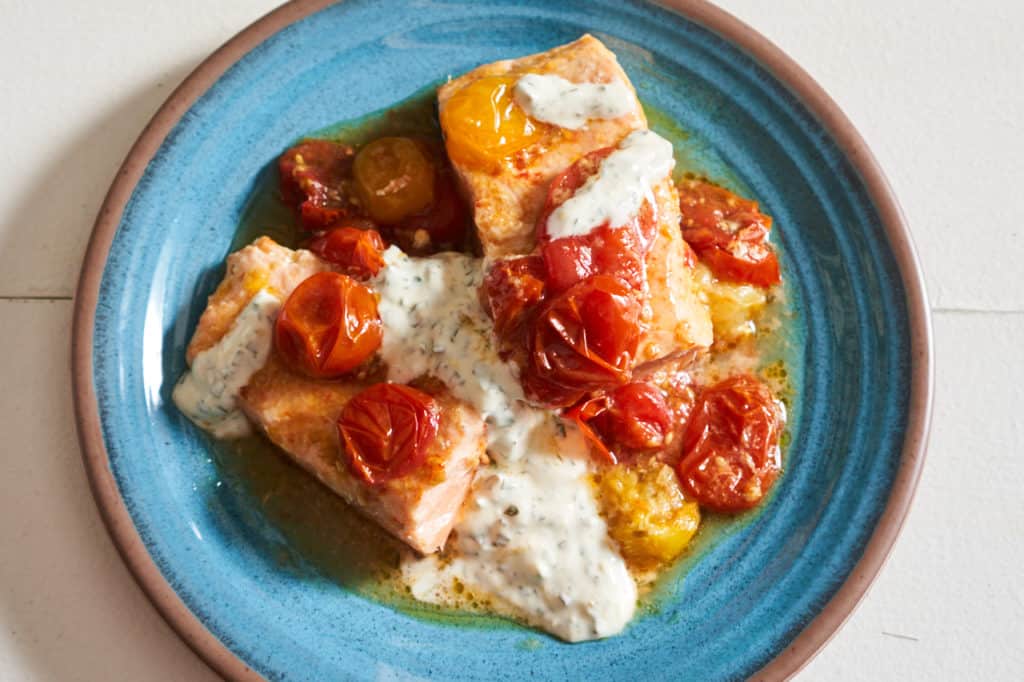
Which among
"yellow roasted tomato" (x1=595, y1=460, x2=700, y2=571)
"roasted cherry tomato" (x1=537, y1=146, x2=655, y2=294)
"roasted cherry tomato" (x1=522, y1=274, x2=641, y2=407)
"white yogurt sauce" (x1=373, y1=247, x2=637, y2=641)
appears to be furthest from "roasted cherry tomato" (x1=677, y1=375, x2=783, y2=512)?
"roasted cherry tomato" (x1=537, y1=146, x2=655, y2=294)

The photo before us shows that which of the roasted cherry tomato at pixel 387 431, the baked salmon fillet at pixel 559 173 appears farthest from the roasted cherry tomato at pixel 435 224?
the roasted cherry tomato at pixel 387 431

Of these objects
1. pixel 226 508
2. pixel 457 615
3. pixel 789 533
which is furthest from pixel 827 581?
pixel 226 508

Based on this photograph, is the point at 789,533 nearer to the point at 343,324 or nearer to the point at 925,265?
the point at 925,265

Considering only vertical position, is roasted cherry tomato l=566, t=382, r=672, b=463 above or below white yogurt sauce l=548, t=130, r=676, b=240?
below

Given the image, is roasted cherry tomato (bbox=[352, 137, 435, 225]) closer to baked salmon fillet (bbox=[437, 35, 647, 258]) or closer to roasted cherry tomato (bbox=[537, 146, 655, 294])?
baked salmon fillet (bbox=[437, 35, 647, 258])

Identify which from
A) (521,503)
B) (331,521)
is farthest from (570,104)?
(331,521)

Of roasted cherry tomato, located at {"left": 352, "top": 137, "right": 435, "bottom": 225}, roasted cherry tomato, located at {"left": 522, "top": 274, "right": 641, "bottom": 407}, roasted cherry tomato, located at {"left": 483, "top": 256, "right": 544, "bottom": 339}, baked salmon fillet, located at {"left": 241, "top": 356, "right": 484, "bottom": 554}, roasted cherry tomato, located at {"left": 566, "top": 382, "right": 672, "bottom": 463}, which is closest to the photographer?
roasted cherry tomato, located at {"left": 522, "top": 274, "right": 641, "bottom": 407}

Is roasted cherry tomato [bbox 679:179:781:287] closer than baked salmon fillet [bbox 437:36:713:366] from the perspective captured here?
No
